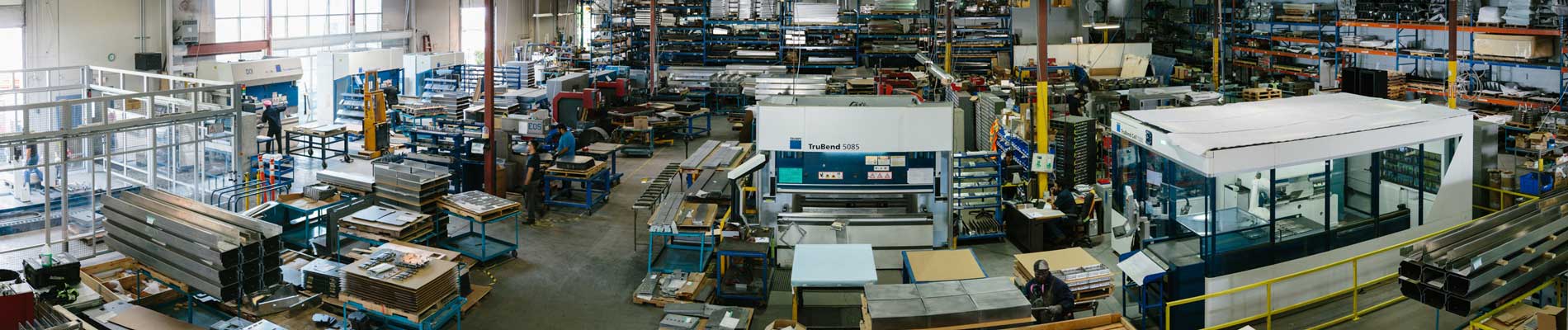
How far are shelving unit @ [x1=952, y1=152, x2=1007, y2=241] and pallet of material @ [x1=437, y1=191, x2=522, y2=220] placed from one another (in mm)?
5142

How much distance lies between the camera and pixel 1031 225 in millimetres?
11953

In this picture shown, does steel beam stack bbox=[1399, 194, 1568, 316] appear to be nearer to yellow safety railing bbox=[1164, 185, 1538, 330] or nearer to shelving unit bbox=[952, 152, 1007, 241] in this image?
yellow safety railing bbox=[1164, 185, 1538, 330]

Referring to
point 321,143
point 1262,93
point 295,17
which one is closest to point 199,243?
point 321,143

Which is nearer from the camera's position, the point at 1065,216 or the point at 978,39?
the point at 1065,216

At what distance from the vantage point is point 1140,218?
970 centimetres

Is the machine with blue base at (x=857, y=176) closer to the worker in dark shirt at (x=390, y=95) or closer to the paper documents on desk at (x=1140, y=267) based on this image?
the paper documents on desk at (x=1140, y=267)

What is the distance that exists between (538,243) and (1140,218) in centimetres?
700

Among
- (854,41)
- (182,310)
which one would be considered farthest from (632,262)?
(854,41)

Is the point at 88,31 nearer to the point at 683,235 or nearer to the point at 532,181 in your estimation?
the point at 532,181

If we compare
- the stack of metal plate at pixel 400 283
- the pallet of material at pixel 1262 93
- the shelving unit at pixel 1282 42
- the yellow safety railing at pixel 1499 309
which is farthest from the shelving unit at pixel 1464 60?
the stack of metal plate at pixel 400 283

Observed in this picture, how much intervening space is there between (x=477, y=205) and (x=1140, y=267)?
23.3ft

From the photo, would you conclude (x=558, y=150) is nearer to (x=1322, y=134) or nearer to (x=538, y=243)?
(x=538, y=243)

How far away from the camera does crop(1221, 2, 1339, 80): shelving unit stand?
949 inches

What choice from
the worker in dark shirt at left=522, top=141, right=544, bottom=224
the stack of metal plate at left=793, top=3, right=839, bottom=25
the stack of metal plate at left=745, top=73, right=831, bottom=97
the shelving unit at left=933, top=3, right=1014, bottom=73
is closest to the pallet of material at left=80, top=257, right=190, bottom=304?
the worker in dark shirt at left=522, top=141, right=544, bottom=224
